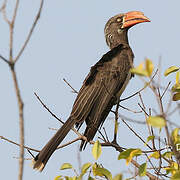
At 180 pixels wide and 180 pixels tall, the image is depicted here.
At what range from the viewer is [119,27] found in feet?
21.5

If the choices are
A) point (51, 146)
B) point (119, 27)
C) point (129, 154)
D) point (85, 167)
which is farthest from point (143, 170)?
point (119, 27)

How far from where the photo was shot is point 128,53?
5691mm

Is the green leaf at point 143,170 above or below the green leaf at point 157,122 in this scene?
below

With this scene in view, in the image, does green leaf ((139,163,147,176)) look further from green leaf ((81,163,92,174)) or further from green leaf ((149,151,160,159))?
green leaf ((81,163,92,174))

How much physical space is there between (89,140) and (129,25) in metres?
2.38

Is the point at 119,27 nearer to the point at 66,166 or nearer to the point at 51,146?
the point at 51,146

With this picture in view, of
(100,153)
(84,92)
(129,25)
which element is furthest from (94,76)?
(100,153)

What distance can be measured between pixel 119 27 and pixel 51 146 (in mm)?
2733

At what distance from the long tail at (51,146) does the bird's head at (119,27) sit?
2.03 m

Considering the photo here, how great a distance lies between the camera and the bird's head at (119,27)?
6.39 metres

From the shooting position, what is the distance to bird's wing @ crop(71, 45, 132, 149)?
16.4 feet

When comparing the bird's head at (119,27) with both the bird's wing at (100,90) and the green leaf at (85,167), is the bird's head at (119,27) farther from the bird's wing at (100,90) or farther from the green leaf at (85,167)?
the green leaf at (85,167)

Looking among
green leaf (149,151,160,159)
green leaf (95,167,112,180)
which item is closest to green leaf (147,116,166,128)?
green leaf (95,167,112,180)

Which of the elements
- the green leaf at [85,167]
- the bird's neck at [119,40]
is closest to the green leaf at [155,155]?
the green leaf at [85,167]
